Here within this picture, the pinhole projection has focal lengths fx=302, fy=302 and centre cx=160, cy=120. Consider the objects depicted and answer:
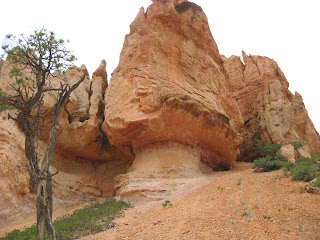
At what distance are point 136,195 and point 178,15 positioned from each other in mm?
10314

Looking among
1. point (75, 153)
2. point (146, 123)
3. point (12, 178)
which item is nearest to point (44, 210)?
point (12, 178)

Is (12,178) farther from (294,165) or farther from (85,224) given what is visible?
(294,165)

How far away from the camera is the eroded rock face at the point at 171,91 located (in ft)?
44.9

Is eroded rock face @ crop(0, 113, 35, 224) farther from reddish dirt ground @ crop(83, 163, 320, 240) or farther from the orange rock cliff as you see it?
reddish dirt ground @ crop(83, 163, 320, 240)

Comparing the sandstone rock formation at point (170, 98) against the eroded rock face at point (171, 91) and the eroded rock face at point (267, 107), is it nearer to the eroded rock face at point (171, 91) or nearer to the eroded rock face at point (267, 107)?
the eroded rock face at point (171, 91)

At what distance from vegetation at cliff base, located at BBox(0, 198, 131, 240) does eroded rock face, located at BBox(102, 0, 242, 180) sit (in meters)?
3.64

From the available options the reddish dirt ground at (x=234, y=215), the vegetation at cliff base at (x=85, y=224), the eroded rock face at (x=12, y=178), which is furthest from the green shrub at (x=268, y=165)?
the eroded rock face at (x=12, y=178)

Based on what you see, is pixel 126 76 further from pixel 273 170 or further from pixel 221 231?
pixel 221 231

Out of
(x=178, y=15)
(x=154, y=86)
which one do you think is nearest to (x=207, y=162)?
(x=154, y=86)

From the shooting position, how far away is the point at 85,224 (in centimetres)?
919

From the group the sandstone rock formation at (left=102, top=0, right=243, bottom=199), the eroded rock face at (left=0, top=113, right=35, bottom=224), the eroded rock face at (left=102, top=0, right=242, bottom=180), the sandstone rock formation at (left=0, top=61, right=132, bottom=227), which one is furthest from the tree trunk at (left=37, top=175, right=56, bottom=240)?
the eroded rock face at (left=102, top=0, right=242, bottom=180)

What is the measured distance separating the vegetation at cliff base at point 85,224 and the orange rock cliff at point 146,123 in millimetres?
1323

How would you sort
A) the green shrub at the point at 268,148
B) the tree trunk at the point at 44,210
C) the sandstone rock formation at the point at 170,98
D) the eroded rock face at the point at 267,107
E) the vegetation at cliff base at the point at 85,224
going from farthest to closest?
the eroded rock face at the point at 267,107
the green shrub at the point at 268,148
the sandstone rock formation at the point at 170,98
the vegetation at cliff base at the point at 85,224
the tree trunk at the point at 44,210

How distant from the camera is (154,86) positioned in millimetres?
14070
